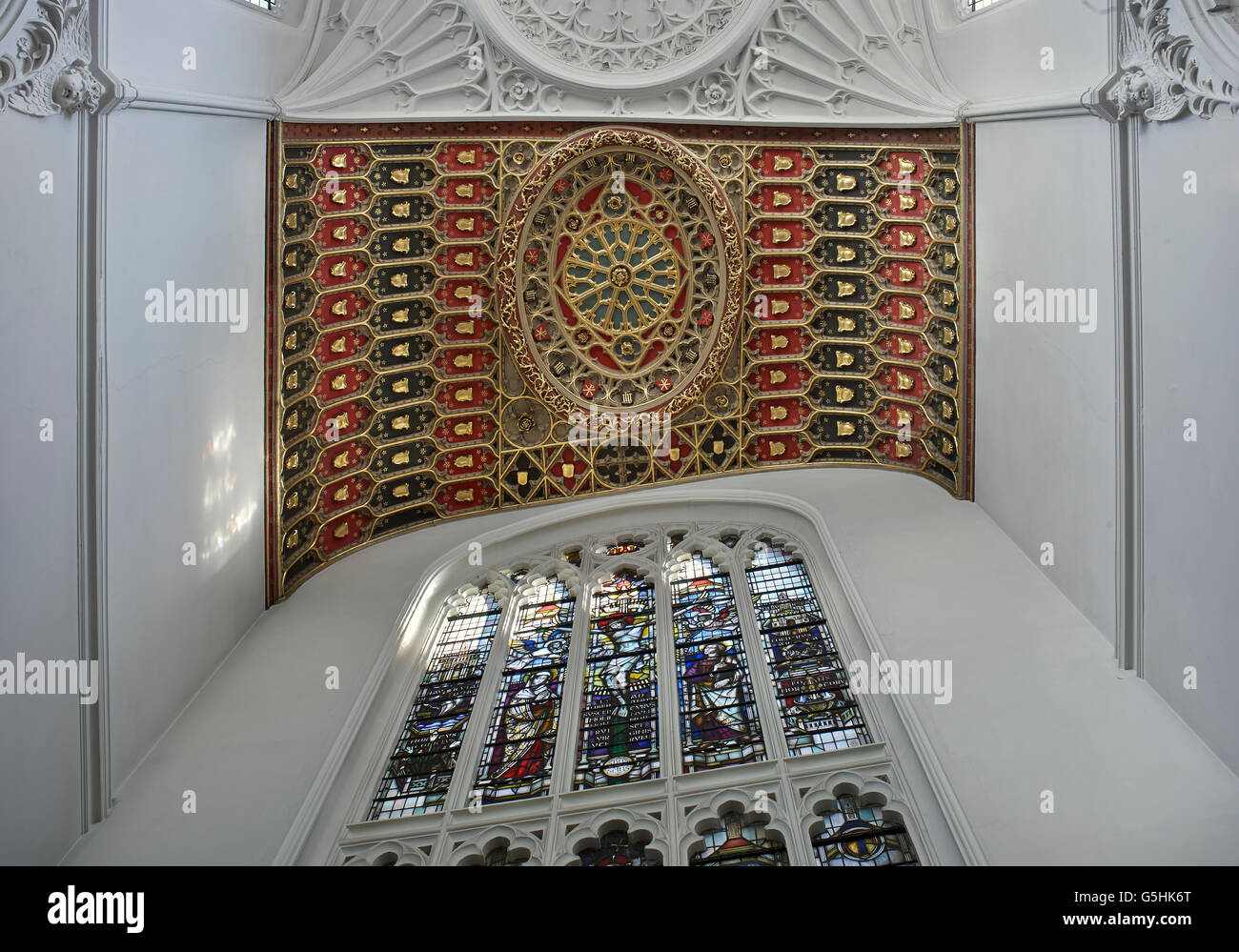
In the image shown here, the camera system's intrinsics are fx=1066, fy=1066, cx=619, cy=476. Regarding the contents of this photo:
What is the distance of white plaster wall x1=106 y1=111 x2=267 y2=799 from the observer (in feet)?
28.1

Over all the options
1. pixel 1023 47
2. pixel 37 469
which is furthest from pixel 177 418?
pixel 1023 47

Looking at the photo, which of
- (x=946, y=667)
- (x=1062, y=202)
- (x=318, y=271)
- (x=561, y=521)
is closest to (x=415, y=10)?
(x=318, y=271)

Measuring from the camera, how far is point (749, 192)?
1346 cm

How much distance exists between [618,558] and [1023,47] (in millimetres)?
7036

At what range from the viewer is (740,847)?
8281 mm

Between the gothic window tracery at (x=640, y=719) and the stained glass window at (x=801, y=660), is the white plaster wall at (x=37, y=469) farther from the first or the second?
the stained glass window at (x=801, y=660)

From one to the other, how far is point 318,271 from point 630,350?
4091 millimetres

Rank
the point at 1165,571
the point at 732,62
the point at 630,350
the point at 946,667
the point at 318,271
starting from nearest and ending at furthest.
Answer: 1. the point at 1165,571
2. the point at 946,667
3. the point at 318,271
4. the point at 732,62
5. the point at 630,350

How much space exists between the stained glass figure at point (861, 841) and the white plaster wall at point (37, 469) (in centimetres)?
576

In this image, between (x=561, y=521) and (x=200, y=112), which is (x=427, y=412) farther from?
(x=200, y=112)

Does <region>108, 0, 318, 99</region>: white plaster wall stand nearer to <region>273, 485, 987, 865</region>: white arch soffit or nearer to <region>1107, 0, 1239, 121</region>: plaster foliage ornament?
<region>273, 485, 987, 865</region>: white arch soffit

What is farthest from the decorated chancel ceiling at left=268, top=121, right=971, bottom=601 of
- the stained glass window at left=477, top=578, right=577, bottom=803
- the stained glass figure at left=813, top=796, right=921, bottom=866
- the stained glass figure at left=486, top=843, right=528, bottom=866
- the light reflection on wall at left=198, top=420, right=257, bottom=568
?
the stained glass figure at left=813, top=796, right=921, bottom=866

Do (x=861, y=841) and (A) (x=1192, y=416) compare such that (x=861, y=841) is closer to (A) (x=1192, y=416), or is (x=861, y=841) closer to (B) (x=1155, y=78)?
(A) (x=1192, y=416)

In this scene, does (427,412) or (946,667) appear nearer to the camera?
(946,667)
